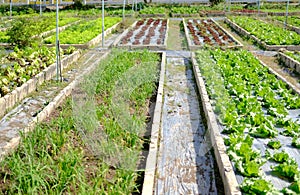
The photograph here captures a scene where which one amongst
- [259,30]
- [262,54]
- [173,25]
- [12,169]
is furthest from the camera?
[173,25]

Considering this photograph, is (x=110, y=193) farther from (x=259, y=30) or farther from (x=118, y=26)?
(x=118, y=26)

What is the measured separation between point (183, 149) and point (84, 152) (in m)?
1.15

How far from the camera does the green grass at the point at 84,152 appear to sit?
3.53 m

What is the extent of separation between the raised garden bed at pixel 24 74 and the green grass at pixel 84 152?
87 cm

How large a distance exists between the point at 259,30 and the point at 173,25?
4929 millimetres

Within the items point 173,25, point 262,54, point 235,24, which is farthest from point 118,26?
point 262,54


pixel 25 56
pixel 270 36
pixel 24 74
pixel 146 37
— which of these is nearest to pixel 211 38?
pixel 270 36

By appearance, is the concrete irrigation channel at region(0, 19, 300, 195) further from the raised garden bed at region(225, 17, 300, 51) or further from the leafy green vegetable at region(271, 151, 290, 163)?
the raised garden bed at region(225, 17, 300, 51)

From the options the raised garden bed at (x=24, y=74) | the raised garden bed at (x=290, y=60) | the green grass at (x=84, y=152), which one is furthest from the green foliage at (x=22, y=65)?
the raised garden bed at (x=290, y=60)

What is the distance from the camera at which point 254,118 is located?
17.0 ft

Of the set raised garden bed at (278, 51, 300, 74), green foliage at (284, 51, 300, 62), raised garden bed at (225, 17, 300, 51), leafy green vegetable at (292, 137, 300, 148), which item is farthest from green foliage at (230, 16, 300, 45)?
leafy green vegetable at (292, 137, 300, 148)

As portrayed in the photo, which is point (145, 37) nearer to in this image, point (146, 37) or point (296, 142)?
point (146, 37)

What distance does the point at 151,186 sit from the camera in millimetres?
3730

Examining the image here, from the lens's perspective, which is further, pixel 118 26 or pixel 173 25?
pixel 173 25
